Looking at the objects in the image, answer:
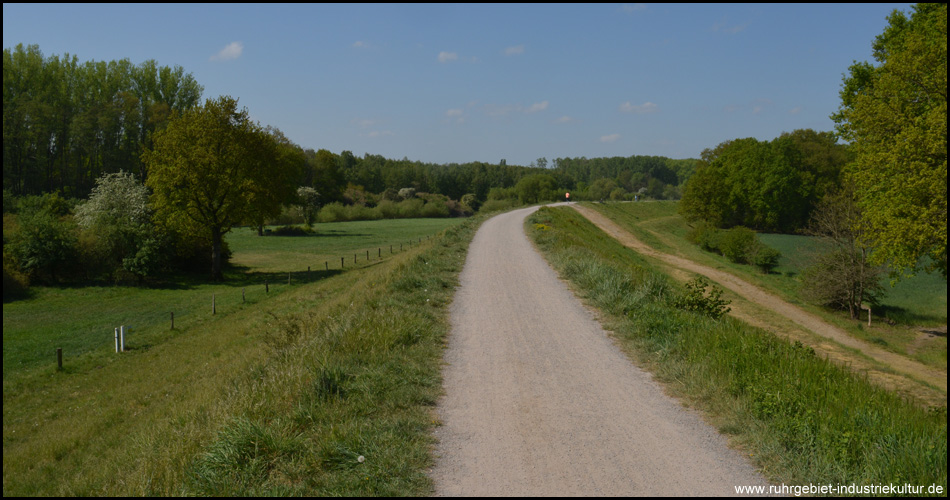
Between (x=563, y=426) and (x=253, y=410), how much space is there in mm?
4189

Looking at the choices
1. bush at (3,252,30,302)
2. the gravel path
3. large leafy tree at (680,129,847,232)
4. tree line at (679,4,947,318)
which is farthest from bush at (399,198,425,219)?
the gravel path

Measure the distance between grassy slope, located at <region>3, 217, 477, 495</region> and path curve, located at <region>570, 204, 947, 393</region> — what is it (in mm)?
16232

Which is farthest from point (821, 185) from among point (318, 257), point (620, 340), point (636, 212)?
point (620, 340)

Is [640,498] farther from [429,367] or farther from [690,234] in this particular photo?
[690,234]

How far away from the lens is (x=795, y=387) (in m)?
6.77

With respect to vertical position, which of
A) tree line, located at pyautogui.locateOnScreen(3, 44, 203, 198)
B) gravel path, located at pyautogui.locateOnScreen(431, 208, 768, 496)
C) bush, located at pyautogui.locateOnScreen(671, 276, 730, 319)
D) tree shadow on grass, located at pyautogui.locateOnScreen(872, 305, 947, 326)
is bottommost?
tree shadow on grass, located at pyautogui.locateOnScreen(872, 305, 947, 326)

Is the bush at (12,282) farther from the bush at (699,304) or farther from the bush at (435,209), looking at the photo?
the bush at (435,209)

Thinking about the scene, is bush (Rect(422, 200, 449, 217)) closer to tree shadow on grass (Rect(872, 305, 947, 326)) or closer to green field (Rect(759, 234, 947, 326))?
green field (Rect(759, 234, 947, 326))

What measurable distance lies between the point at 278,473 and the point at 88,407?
12307mm

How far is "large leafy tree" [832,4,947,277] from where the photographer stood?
16.0 metres

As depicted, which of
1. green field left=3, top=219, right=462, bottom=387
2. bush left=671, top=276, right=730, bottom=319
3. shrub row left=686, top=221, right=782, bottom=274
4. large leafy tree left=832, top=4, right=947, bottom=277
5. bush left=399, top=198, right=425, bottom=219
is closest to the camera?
bush left=671, top=276, right=730, bottom=319

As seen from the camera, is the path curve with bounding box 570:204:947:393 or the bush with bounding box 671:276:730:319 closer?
the bush with bounding box 671:276:730:319

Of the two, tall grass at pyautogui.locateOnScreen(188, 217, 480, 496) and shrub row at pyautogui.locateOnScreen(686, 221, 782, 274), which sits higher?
shrub row at pyautogui.locateOnScreen(686, 221, 782, 274)

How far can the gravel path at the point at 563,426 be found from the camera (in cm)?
510
